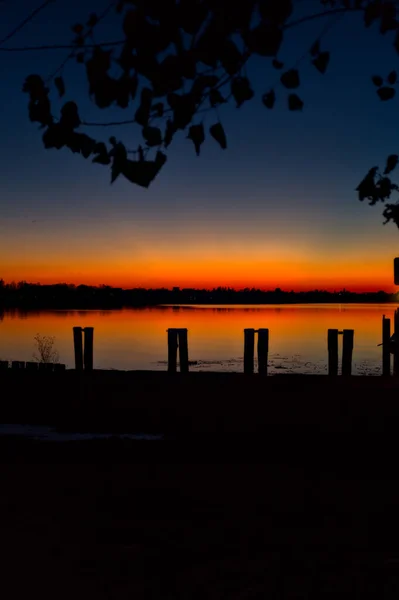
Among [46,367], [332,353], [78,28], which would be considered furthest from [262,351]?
[78,28]

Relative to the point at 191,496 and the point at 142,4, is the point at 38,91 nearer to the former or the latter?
the point at 142,4

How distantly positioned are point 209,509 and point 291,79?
5167mm

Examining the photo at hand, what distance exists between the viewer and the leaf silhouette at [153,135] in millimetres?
3951

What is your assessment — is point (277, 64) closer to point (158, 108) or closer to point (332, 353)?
point (158, 108)

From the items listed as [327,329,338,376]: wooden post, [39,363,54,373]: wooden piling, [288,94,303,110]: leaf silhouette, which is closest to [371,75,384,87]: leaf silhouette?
[288,94,303,110]: leaf silhouette

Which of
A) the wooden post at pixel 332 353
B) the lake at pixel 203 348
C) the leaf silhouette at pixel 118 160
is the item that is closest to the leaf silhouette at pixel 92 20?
the leaf silhouette at pixel 118 160

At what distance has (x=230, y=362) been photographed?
45.2 meters

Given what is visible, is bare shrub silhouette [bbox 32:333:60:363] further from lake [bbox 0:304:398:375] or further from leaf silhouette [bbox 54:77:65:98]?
leaf silhouette [bbox 54:77:65:98]

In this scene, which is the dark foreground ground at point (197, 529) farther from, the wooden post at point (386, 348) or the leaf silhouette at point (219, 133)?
the wooden post at point (386, 348)

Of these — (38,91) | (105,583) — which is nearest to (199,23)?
(38,91)

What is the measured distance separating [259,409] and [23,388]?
742 cm

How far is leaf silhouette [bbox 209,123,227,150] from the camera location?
155 inches

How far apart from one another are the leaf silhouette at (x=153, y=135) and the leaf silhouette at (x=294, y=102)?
840 mm

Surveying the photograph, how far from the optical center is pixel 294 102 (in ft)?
14.0
